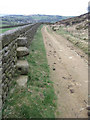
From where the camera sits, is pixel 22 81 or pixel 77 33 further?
pixel 77 33

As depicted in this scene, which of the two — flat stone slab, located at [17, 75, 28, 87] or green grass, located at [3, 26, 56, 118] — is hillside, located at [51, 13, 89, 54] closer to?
green grass, located at [3, 26, 56, 118]

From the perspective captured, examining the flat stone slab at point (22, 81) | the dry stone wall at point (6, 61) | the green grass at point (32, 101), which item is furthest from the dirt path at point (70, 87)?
the dry stone wall at point (6, 61)

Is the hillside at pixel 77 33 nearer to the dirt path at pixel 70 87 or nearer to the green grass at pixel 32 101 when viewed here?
the dirt path at pixel 70 87

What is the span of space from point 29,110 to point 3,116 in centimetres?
88

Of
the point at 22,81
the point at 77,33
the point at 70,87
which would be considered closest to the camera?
the point at 22,81

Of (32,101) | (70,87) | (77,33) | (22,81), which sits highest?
(77,33)

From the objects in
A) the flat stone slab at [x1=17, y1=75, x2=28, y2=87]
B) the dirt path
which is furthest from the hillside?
the flat stone slab at [x1=17, y1=75, x2=28, y2=87]

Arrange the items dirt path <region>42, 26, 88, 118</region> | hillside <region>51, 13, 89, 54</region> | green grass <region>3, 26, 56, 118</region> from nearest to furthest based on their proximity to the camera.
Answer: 1. green grass <region>3, 26, 56, 118</region>
2. dirt path <region>42, 26, 88, 118</region>
3. hillside <region>51, 13, 89, 54</region>

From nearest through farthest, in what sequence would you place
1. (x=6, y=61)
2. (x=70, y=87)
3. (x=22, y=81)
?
(x=6, y=61), (x=22, y=81), (x=70, y=87)

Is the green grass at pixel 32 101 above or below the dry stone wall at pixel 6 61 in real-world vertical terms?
below

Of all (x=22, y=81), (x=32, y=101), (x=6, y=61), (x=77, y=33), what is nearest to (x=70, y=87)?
(x=32, y=101)

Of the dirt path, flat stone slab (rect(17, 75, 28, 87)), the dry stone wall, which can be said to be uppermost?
the dry stone wall

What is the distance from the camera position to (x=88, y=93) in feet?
18.7

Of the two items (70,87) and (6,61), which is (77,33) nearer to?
(70,87)
